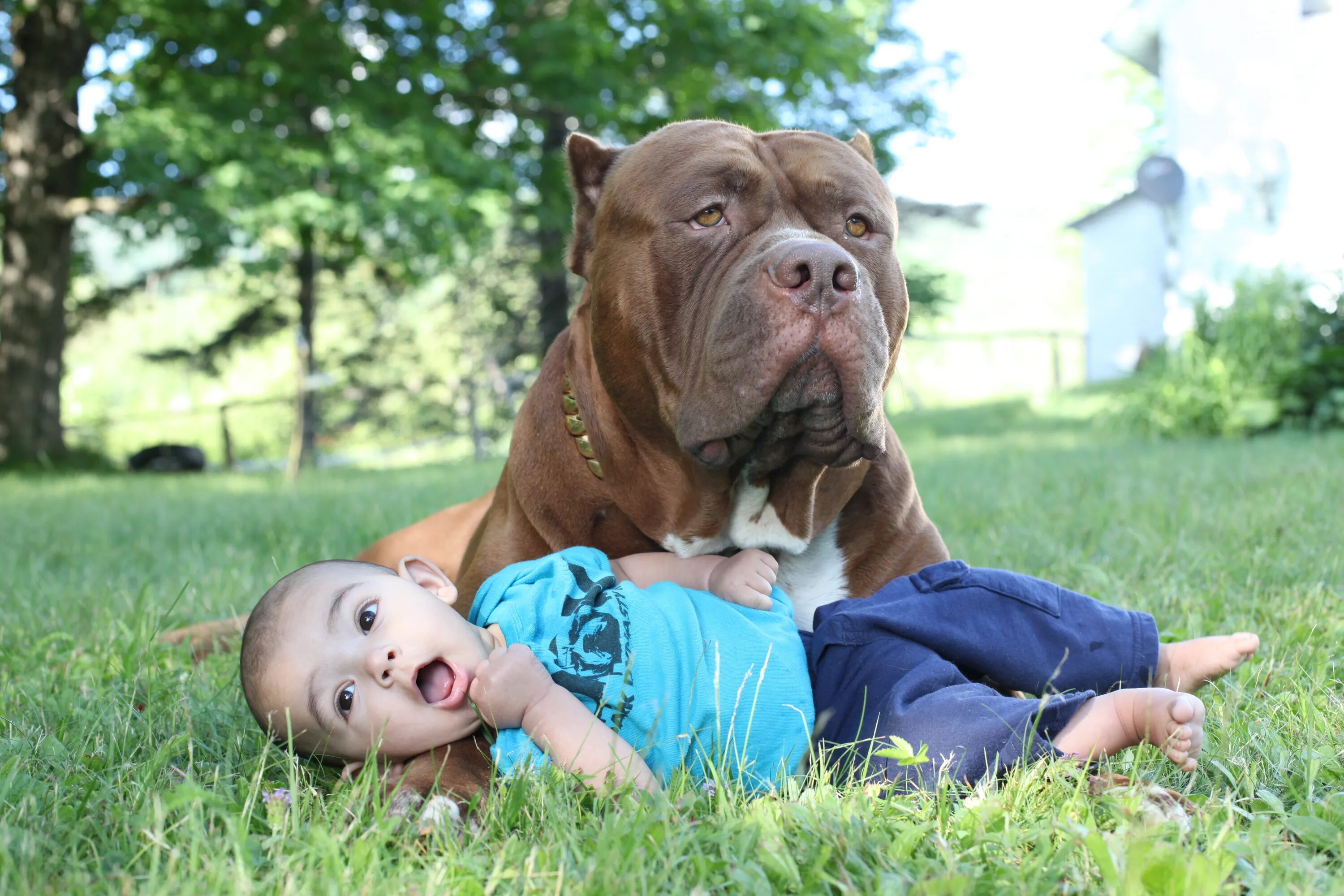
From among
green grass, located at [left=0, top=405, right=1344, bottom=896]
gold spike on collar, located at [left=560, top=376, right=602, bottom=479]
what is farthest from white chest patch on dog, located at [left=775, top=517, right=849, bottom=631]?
green grass, located at [left=0, top=405, right=1344, bottom=896]

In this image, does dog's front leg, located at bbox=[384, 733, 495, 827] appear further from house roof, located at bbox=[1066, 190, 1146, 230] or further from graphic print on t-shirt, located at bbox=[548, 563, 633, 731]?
house roof, located at bbox=[1066, 190, 1146, 230]

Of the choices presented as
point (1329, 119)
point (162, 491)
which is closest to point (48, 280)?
point (162, 491)

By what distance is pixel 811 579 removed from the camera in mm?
2500

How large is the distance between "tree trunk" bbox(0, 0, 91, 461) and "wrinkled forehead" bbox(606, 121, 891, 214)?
437 inches

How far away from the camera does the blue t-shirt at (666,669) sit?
1939 mm

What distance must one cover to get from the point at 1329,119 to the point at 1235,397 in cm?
443

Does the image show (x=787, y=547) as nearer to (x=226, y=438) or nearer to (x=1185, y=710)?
(x=1185, y=710)

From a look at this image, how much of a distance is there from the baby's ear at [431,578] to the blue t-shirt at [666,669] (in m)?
0.25

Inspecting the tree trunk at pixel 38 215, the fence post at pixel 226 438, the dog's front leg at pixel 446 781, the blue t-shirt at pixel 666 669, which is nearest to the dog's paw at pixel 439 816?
the dog's front leg at pixel 446 781

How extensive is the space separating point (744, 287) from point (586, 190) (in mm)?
745

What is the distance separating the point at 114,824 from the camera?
1.59m

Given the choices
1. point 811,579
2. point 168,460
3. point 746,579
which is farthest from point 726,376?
point 168,460

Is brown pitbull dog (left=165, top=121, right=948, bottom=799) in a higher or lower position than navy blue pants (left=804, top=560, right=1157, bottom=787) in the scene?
higher

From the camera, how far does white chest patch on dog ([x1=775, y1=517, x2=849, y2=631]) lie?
2.49 meters
